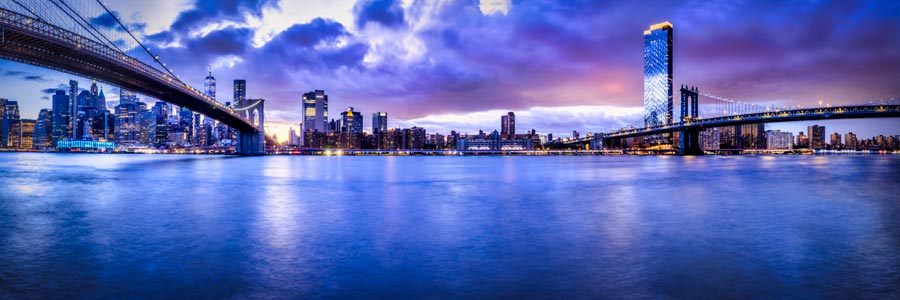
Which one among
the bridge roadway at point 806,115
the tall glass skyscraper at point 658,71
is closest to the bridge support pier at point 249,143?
the bridge roadway at point 806,115

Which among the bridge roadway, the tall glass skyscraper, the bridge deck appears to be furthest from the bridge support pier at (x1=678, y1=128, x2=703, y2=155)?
the bridge deck

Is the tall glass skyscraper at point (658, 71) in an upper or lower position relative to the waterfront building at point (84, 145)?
upper

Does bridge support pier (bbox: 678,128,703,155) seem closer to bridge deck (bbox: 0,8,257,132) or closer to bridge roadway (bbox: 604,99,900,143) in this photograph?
bridge roadway (bbox: 604,99,900,143)

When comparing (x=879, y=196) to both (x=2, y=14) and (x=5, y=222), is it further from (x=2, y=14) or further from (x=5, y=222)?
(x=2, y=14)

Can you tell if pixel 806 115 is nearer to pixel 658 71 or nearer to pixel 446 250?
pixel 446 250

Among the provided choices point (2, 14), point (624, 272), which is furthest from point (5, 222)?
point (2, 14)

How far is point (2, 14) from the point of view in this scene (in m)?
24.1

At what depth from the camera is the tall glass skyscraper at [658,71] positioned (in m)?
174

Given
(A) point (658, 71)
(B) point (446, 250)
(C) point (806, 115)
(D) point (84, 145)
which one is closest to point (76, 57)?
(B) point (446, 250)

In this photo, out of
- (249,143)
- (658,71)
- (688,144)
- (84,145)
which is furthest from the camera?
(658,71)

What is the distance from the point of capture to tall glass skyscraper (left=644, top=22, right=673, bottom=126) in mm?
174500

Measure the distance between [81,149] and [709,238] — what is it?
730 feet

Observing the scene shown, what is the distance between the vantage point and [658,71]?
179m

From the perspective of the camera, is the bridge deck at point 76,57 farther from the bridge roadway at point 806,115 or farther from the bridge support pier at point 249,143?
the bridge roadway at point 806,115
